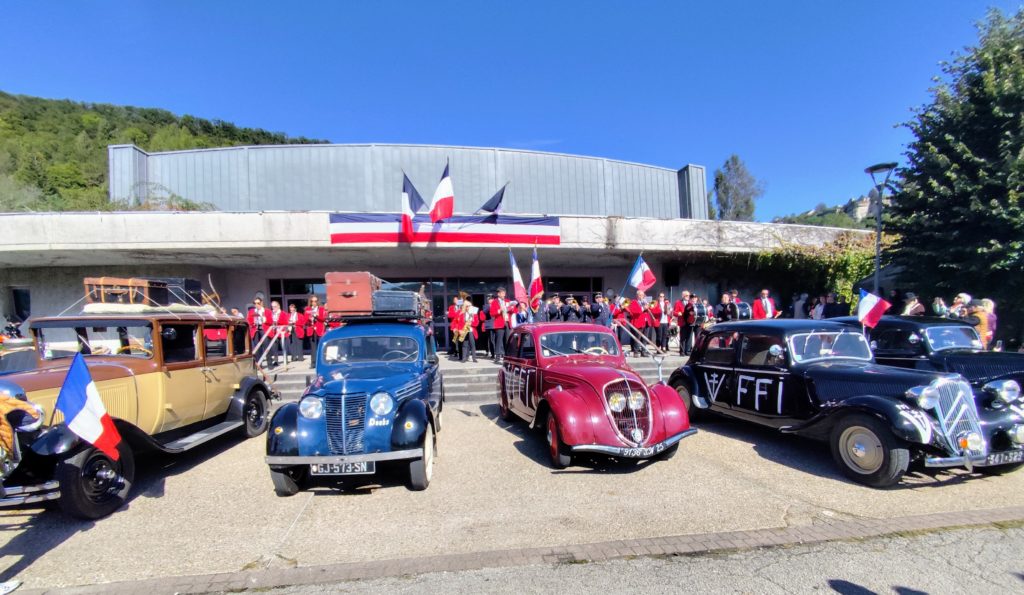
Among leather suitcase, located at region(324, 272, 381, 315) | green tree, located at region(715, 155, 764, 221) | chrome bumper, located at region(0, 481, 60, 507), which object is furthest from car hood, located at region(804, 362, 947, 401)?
green tree, located at region(715, 155, 764, 221)

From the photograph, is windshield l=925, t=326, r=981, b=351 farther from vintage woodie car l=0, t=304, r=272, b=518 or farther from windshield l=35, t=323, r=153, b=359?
windshield l=35, t=323, r=153, b=359

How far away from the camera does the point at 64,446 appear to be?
13.0 ft

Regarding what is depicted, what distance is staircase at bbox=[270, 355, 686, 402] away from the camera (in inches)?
376

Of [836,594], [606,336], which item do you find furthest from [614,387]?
[836,594]

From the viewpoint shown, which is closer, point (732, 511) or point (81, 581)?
point (81, 581)

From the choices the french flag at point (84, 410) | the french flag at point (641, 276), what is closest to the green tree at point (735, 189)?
the french flag at point (641, 276)

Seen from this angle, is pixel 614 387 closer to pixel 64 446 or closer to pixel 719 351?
pixel 719 351

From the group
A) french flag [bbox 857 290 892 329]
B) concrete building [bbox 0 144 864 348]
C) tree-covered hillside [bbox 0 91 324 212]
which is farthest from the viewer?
tree-covered hillside [bbox 0 91 324 212]

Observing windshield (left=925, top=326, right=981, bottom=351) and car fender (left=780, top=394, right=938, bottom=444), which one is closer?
car fender (left=780, top=394, right=938, bottom=444)

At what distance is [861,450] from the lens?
480cm

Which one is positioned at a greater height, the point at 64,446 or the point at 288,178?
the point at 288,178

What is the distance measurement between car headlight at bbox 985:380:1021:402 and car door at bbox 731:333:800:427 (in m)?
1.96

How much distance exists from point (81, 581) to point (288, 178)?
619 inches

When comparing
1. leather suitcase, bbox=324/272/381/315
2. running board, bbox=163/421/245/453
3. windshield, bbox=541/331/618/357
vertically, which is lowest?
running board, bbox=163/421/245/453
